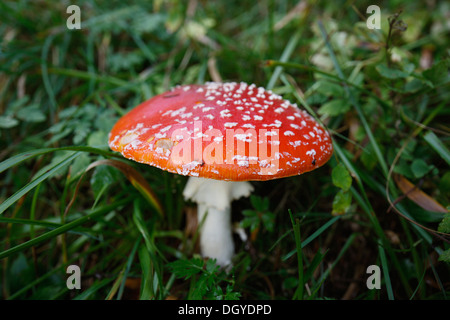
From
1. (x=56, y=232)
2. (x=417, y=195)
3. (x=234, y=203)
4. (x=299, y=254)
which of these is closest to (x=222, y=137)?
(x=299, y=254)

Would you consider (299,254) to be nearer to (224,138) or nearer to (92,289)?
(224,138)

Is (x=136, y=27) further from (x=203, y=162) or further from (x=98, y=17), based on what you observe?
(x=203, y=162)

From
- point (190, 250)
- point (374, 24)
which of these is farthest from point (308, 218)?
point (374, 24)

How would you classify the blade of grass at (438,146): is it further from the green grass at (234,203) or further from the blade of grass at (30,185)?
the blade of grass at (30,185)

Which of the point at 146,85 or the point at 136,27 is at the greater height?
the point at 136,27

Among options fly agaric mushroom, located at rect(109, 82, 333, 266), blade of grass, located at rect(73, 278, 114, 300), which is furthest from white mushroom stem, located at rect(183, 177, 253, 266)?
blade of grass, located at rect(73, 278, 114, 300)

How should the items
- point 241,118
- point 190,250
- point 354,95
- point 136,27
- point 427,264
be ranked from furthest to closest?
1. point 136,27
2. point 354,95
3. point 190,250
4. point 427,264
5. point 241,118
